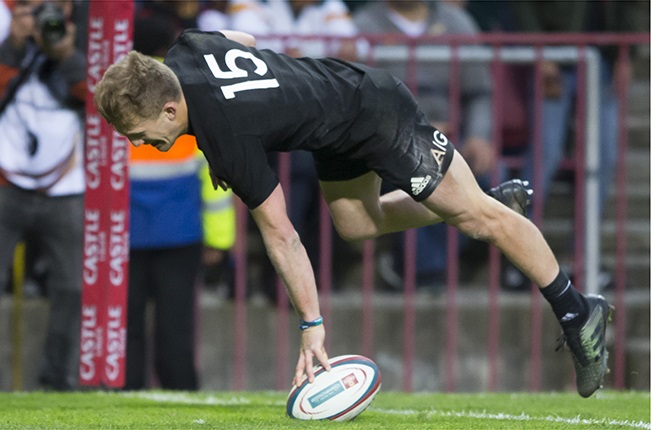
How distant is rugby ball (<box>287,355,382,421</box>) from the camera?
6.18 meters

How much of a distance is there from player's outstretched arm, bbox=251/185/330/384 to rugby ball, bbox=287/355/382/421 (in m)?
0.07

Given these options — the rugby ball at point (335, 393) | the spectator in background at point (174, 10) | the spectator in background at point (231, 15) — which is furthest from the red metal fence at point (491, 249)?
the rugby ball at point (335, 393)

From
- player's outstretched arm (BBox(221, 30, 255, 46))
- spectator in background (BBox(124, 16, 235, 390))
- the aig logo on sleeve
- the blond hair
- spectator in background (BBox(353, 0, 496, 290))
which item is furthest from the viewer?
spectator in background (BBox(353, 0, 496, 290))

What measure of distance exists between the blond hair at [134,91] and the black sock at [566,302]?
1924 millimetres

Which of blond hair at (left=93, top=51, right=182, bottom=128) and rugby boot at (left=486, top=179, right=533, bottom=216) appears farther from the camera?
rugby boot at (left=486, top=179, right=533, bottom=216)

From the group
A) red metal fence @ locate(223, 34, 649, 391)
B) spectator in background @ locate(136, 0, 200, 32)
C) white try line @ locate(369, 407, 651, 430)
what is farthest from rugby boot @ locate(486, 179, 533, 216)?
spectator in background @ locate(136, 0, 200, 32)

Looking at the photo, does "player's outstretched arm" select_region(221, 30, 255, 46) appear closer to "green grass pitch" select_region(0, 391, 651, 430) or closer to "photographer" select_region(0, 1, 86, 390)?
"green grass pitch" select_region(0, 391, 651, 430)

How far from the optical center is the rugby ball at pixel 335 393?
6.18 meters

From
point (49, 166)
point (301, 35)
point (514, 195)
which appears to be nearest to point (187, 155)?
point (49, 166)

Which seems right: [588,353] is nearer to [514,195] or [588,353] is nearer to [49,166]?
[514,195]

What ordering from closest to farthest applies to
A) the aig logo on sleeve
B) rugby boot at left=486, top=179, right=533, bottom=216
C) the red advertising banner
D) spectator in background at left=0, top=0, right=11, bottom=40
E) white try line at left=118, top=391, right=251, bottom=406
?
the aig logo on sleeve, rugby boot at left=486, top=179, right=533, bottom=216, white try line at left=118, top=391, right=251, bottom=406, the red advertising banner, spectator in background at left=0, top=0, right=11, bottom=40

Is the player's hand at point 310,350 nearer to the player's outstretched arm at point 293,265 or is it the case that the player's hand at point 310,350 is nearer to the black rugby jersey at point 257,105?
the player's outstretched arm at point 293,265

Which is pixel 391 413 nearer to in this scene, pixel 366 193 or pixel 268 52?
pixel 366 193

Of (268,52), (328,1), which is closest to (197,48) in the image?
(268,52)
